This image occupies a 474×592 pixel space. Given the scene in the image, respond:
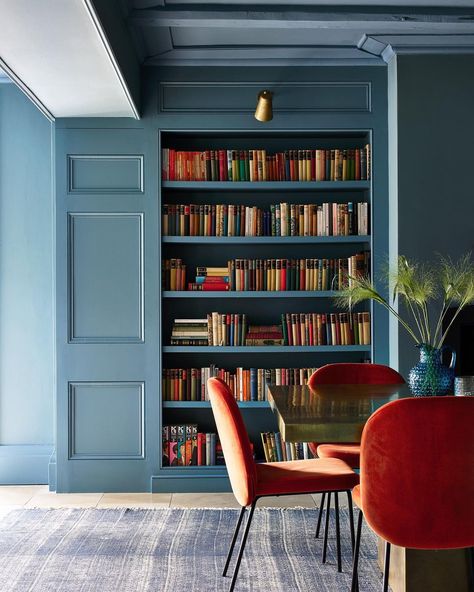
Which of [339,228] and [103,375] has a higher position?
[339,228]

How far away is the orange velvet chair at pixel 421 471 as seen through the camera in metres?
2.23

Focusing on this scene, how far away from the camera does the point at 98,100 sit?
4.38 meters

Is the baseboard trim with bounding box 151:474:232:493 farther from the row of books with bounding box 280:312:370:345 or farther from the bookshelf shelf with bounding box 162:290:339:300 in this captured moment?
the bookshelf shelf with bounding box 162:290:339:300

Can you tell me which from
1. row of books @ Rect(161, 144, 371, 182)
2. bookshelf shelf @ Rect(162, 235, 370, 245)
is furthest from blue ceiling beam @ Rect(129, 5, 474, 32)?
bookshelf shelf @ Rect(162, 235, 370, 245)

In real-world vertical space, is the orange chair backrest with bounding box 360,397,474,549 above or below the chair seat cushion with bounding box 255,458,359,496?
above

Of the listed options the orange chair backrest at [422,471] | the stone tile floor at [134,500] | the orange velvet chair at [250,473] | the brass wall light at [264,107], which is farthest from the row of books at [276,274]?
the orange chair backrest at [422,471]

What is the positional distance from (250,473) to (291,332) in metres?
2.12

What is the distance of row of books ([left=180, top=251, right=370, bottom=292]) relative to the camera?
15.8ft

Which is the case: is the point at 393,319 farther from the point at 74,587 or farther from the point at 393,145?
the point at 74,587

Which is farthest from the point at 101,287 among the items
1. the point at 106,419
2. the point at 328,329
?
the point at 328,329

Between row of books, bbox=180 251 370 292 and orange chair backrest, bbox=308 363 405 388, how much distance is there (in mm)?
1065

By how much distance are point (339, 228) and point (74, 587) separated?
275cm

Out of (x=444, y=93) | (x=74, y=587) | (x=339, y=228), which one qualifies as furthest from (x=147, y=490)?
(x=444, y=93)

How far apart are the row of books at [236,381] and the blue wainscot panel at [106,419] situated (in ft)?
0.68
